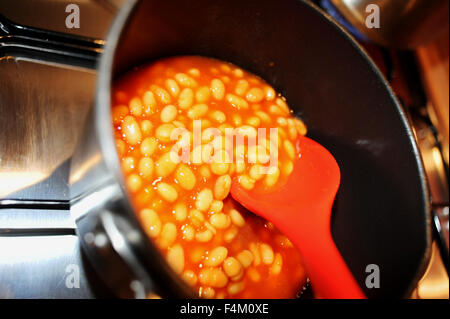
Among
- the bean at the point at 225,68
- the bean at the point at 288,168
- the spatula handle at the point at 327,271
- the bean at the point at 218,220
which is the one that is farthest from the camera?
the bean at the point at 225,68

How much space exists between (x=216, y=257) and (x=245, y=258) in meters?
0.08

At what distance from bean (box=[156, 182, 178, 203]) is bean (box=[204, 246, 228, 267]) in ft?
0.47

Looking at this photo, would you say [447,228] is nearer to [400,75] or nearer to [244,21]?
[400,75]

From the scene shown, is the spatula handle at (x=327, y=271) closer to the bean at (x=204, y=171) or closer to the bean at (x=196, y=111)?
the bean at (x=204, y=171)

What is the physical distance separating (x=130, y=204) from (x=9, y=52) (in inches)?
25.9

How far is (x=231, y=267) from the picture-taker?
0.83 m

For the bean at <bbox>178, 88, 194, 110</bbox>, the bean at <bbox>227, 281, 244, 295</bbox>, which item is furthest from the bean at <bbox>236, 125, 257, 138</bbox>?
the bean at <bbox>227, 281, 244, 295</bbox>

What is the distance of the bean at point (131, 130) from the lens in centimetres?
84

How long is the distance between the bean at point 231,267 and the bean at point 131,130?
0.33 meters

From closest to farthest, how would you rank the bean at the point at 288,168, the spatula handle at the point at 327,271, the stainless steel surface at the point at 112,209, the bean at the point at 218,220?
the stainless steel surface at the point at 112,209
the spatula handle at the point at 327,271
the bean at the point at 218,220
the bean at the point at 288,168

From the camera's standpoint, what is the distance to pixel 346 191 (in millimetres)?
979

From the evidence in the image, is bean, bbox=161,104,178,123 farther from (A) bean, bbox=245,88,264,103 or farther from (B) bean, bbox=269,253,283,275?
(B) bean, bbox=269,253,283,275

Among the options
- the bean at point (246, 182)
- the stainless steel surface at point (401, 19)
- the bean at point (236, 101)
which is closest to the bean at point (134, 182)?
the bean at point (246, 182)

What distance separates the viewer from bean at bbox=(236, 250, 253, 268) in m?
0.87
